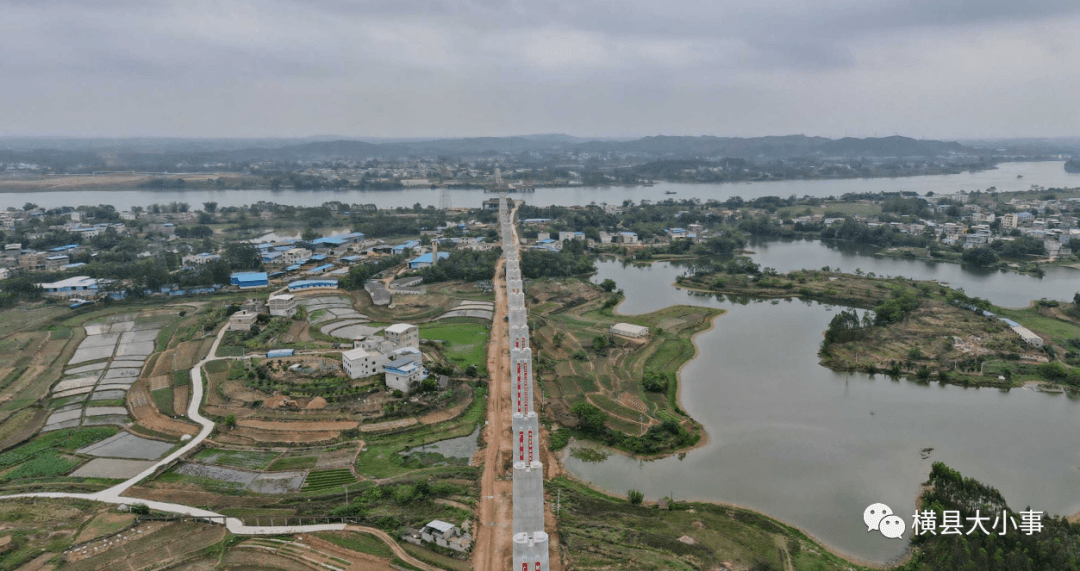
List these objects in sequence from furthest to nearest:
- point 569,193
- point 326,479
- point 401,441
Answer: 1. point 569,193
2. point 401,441
3. point 326,479

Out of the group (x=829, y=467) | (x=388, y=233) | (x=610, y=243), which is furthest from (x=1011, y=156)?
(x=829, y=467)

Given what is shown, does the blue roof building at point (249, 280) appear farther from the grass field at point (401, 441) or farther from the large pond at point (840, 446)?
the large pond at point (840, 446)

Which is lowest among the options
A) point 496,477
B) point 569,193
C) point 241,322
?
point 496,477

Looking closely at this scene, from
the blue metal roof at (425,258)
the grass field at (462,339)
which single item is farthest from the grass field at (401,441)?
the blue metal roof at (425,258)

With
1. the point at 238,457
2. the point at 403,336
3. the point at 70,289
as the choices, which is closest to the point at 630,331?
the point at 403,336

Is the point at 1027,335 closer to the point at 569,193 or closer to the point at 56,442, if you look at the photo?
the point at 56,442

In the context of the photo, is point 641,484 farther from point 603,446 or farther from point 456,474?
point 456,474
